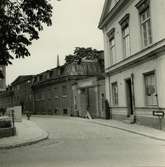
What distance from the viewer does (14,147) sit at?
14289 millimetres

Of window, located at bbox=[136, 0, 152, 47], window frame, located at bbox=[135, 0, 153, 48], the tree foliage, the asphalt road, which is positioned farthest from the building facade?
the tree foliage

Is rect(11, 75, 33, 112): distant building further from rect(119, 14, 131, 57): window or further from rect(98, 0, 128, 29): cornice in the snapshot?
rect(119, 14, 131, 57): window

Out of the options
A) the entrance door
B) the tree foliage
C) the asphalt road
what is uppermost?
the tree foliage

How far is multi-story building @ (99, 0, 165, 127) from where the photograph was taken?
1873cm

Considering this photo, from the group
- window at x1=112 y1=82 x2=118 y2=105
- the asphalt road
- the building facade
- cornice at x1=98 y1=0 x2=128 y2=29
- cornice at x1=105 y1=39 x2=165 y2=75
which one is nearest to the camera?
the asphalt road

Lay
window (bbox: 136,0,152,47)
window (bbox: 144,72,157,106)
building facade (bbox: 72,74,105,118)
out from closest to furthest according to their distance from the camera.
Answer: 1. window (bbox: 144,72,157,106)
2. window (bbox: 136,0,152,47)
3. building facade (bbox: 72,74,105,118)

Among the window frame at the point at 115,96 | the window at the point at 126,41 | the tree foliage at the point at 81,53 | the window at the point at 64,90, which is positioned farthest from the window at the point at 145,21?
the tree foliage at the point at 81,53

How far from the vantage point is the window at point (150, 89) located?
19953mm

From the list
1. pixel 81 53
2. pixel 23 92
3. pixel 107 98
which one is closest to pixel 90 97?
pixel 107 98

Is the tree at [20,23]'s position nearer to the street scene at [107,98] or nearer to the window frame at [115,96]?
the street scene at [107,98]

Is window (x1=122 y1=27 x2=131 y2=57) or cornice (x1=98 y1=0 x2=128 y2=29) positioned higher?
cornice (x1=98 y1=0 x2=128 y2=29)

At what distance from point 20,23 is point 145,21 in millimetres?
9563

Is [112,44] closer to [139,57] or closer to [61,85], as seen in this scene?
[139,57]

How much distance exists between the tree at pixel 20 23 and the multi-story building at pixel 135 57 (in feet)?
24.1
